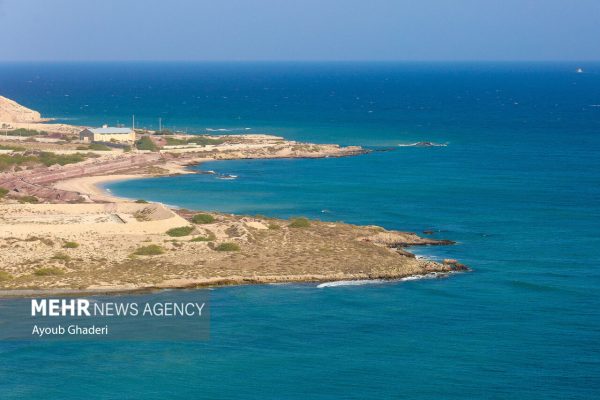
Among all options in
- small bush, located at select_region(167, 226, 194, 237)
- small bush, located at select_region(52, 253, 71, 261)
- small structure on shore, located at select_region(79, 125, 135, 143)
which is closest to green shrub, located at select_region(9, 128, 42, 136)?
small structure on shore, located at select_region(79, 125, 135, 143)

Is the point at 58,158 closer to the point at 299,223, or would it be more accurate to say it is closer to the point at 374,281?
the point at 299,223

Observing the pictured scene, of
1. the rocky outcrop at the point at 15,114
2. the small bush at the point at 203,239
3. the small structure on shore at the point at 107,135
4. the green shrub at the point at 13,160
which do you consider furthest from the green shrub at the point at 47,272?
the rocky outcrop at the point at 15,114

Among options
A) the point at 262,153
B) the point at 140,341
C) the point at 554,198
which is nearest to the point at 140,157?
the point at 262,153

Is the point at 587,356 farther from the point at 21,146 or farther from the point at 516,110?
the point at 516,110

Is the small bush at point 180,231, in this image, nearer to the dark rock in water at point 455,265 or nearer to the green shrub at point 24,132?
the dark rock in water at point 455,265

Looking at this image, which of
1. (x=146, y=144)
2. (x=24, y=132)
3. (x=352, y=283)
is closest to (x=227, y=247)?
(x=352, y=283)

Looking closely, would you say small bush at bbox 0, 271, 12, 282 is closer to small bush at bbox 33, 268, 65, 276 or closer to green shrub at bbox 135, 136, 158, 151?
small bush at bbox 33, 268, 65, 276
